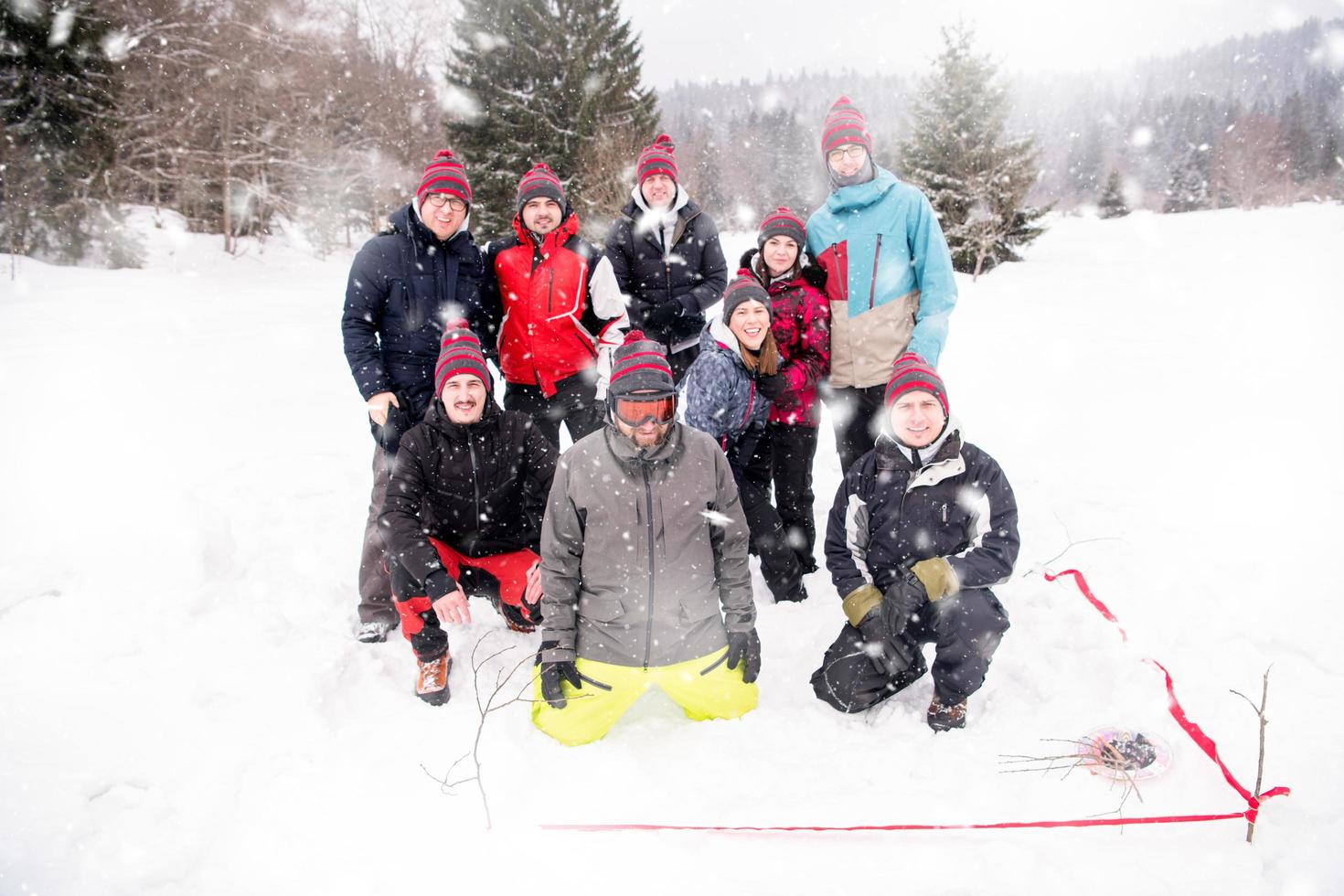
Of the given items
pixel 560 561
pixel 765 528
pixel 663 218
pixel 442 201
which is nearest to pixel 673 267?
pixel 663 218

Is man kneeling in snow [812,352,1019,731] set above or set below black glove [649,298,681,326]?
below

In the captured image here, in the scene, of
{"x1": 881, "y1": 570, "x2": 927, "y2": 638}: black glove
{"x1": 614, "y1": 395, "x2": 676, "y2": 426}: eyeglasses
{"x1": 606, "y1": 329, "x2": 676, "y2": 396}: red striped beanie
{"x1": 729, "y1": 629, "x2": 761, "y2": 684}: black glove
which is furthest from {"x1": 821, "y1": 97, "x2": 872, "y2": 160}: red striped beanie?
{"x1": 729, "y1": 629, "x2": 761, "y2": 684}: black glove

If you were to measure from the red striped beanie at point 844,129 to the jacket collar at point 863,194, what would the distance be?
0.51ft

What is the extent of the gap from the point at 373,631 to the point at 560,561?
1187 mm

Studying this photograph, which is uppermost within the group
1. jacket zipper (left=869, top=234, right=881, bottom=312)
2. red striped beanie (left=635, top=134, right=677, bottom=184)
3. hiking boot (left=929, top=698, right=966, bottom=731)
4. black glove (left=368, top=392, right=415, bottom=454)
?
red striped beanie (left=635, top=134, right=677, bottom=184)

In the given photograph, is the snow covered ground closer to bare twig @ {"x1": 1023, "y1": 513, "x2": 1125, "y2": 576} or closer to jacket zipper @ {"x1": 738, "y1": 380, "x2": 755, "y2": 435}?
bare twig @ {"x1": 1023, "y1": 513, "x2": 1125, "y2": 576}

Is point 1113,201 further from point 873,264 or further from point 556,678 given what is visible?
point 556,678

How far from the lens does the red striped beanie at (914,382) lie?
270cm

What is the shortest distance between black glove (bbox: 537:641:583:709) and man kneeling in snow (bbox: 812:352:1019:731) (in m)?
1.04

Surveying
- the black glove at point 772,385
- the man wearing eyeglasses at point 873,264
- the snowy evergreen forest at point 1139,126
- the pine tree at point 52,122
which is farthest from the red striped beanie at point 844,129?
the pine tree at point 52,122

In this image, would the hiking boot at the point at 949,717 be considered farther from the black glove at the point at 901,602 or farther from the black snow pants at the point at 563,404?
the black snow pants at the point at 563,404

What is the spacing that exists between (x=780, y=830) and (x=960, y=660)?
1.00m

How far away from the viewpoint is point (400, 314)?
3.36m

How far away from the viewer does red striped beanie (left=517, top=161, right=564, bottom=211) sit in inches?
143
